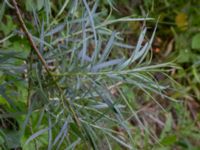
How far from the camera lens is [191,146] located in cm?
193

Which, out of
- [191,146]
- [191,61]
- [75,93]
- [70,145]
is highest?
[75,93]

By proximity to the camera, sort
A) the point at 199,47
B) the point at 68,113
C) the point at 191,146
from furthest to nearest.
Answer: the point at 199,47 < the point at 191,146 < the point at 68,113

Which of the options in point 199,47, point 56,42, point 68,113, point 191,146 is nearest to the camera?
point 68,113

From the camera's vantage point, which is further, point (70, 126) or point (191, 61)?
point (191, 61)

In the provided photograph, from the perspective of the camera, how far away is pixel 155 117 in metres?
2.03

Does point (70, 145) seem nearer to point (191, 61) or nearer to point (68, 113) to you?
point (68, 113)

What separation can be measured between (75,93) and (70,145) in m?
0.11

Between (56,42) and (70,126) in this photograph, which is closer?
(70,126)

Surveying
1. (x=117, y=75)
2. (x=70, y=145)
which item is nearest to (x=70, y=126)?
(x=70, y=145)

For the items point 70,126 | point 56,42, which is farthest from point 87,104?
point 56,42

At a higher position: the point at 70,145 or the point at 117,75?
the point at 117,75

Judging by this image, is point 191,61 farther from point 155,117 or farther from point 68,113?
point 68,113

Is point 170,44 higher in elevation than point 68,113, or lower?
lower

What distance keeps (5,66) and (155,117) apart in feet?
3.78
